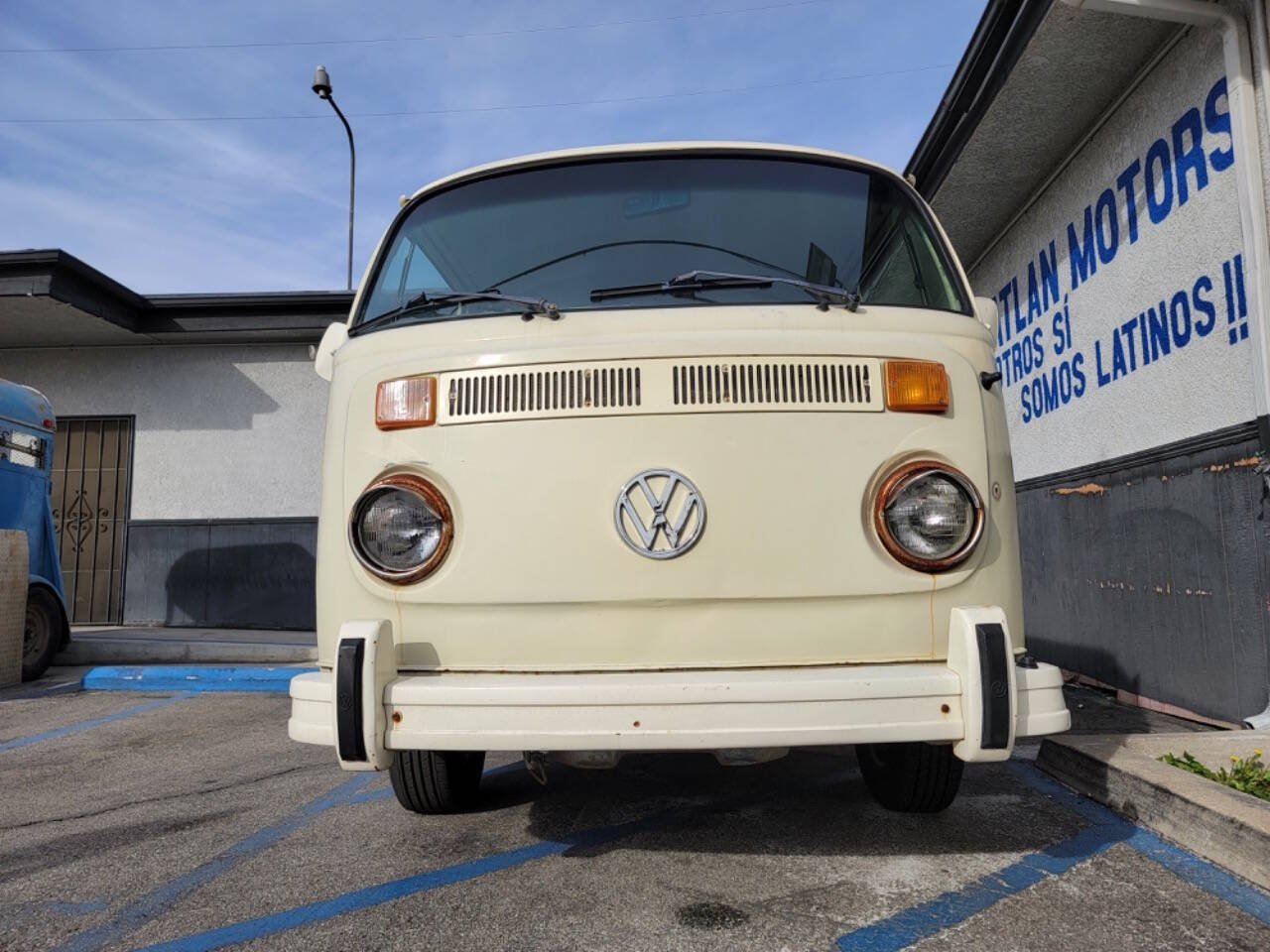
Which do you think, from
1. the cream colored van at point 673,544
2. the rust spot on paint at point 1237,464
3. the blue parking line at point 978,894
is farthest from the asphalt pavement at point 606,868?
the rust spot on paint at point 1237,464

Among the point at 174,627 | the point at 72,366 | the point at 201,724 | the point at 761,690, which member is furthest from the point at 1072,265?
the point at 72,366

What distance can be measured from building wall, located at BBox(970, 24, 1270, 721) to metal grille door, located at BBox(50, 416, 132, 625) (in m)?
9.82

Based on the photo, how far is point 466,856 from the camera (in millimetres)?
2803

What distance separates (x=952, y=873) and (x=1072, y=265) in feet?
17.1

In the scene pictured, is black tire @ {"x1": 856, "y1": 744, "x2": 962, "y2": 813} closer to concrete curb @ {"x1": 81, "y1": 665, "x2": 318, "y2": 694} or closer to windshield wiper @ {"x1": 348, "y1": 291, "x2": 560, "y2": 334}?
windshield wiper @ {"x1": 348, "y1": 291, "x2": 560, "y2": 334}

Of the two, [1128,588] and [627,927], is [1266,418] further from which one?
[627,927]

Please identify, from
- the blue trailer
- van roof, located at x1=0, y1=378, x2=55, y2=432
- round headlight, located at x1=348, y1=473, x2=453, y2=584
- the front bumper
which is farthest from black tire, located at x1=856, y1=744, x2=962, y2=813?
van roof, located at x1=0, y1=378, x2=55, y2=432

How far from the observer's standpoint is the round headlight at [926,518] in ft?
7.73

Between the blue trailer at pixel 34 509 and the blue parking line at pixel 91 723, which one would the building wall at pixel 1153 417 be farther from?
the blue trailer at pixel 34 509

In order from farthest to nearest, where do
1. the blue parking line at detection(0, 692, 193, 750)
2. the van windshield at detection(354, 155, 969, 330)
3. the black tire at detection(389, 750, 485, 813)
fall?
the blue parking line at detection(0, 692, 193, 750)
the black tire at detection(389, 750, 485, 813)
the van windshield at detection(354, 155, 969, 330)

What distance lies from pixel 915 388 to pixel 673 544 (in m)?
0.77

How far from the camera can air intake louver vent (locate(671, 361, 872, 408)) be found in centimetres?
242

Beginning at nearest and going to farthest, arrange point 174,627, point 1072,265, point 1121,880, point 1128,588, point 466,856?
point 1121,880 → point 466,856 → point 1128,588 → point 1072,265 → point 174,627

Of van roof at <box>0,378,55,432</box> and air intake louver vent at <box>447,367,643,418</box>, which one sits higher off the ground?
van roof at <box>0,378,55,432</box>
